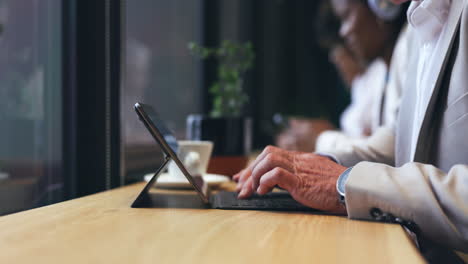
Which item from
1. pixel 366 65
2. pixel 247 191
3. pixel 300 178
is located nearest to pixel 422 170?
pixel 300 178

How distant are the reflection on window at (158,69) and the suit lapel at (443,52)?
71 cm

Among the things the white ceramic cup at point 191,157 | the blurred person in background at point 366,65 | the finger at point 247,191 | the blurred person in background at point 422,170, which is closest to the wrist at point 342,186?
Answer: the blurred person in background at point 422,170

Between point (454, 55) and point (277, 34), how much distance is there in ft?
8.64

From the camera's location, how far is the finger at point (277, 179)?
694 millimetres

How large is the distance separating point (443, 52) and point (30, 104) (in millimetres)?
836

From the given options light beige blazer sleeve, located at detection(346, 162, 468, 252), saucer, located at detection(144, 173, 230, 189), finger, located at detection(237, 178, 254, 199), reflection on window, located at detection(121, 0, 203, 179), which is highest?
reflection on window, located at detection(121, 0, 203, 179)

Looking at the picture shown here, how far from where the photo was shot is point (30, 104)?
0.87m

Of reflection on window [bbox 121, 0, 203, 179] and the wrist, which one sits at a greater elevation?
reflection on window [bbox 121, 0, 203, 179]

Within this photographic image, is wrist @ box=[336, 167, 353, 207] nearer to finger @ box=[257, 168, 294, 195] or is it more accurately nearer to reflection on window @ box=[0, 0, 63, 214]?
finger @ box=[257, 168, 294, 195]

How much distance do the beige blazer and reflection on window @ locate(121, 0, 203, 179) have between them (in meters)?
0.68

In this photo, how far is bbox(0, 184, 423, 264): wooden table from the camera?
41cm

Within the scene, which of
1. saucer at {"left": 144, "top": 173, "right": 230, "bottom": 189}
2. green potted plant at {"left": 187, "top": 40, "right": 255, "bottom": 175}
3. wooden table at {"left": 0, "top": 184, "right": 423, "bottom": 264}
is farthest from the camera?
green potted plant at {"left": 187, "top": 40, "right": 255, "bottom": 175}

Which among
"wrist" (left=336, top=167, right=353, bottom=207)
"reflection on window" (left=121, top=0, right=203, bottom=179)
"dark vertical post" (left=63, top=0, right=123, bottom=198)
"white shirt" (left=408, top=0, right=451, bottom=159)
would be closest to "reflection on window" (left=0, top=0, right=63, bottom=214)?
"dark vertical post" (left=63, top=0, right=123, bottom=198)

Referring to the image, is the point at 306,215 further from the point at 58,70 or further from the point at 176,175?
the point at 58,70
